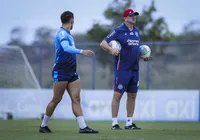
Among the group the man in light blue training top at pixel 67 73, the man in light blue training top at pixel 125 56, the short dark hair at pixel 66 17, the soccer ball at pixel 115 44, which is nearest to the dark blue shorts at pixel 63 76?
the man in light blue training top at pixel 67 73

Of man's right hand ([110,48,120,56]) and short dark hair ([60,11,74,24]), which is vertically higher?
short dark hair ([60,11,74,24])

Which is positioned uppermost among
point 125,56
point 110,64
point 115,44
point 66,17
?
point 66,17

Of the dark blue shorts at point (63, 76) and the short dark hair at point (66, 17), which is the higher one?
the short dark hair at point (66, 17)

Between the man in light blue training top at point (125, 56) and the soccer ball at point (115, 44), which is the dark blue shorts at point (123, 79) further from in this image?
the soccer ball at point (115, 44)

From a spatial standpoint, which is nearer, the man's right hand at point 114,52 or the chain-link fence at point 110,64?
the man's right hand at point 114,52

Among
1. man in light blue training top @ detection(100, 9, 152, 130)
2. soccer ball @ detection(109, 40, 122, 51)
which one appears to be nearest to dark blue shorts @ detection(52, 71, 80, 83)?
soccer ball @ detection(109, 40, 122, 51)

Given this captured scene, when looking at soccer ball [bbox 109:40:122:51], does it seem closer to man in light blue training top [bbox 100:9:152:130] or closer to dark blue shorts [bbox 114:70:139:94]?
man in light blue training top [bbox 100:9:152:130]

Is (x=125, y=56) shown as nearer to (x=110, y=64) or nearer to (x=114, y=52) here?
(x=114, y=52)

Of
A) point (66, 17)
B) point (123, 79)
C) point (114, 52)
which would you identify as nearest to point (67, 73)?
point (66, 17)

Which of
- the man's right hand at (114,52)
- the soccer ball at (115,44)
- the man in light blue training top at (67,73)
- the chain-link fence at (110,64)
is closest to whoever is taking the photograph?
the man in light blue training top at (67,73)

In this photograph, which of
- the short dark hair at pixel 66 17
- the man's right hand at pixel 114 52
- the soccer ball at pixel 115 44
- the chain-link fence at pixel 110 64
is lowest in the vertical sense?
the chain-link fence at pixel 110 64

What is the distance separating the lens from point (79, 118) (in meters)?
10.7

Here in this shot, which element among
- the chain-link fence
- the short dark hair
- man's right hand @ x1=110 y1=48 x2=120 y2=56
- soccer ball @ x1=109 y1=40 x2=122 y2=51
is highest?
the short dark hair

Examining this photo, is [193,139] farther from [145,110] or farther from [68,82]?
[145,110]
